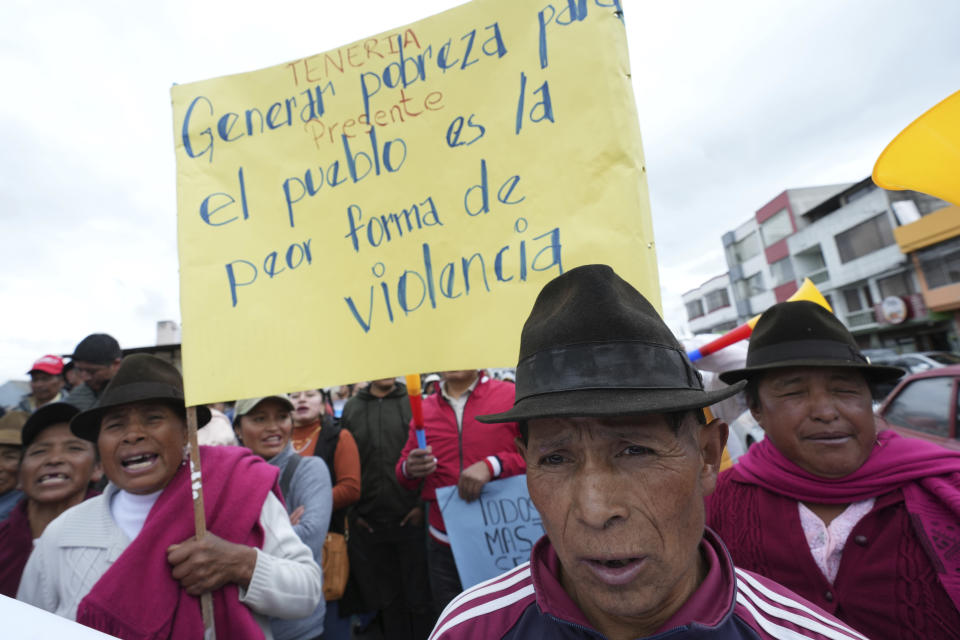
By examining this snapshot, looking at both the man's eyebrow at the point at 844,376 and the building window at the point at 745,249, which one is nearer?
the man's eyebrow at the point at 844,376

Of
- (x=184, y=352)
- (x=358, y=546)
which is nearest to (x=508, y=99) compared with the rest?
(x=184, y=352)

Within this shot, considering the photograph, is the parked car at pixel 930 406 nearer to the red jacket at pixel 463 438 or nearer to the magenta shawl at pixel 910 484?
the magenta shawl at pixel 910 484

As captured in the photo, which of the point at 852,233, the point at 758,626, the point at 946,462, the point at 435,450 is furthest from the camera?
the point at 852,233

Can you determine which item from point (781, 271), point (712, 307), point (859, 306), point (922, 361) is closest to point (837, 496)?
point (922, 361)

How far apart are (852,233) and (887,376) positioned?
34248 millimetres

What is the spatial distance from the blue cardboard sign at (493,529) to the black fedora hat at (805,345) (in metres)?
1.32

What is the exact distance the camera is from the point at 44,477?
7.65 feet

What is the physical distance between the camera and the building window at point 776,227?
117ft

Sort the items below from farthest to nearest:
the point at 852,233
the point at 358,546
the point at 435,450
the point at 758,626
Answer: the point at 852,233 < the point at 358,546 < the point at 435,450 < the point at 758,626

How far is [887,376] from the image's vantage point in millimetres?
1816

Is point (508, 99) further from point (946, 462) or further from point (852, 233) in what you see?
point (852, 233)

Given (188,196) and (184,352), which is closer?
(184,352)

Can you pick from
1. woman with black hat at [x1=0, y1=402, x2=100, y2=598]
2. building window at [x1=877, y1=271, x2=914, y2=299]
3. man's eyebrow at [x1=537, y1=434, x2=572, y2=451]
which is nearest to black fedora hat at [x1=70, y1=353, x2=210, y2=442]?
woman with black hat at [x1=0, y1=402, x2=100, y2=598]

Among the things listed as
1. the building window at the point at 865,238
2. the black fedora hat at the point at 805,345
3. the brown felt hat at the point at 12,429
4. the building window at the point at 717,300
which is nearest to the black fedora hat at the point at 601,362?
the black fedora hat at the point at 805,345
